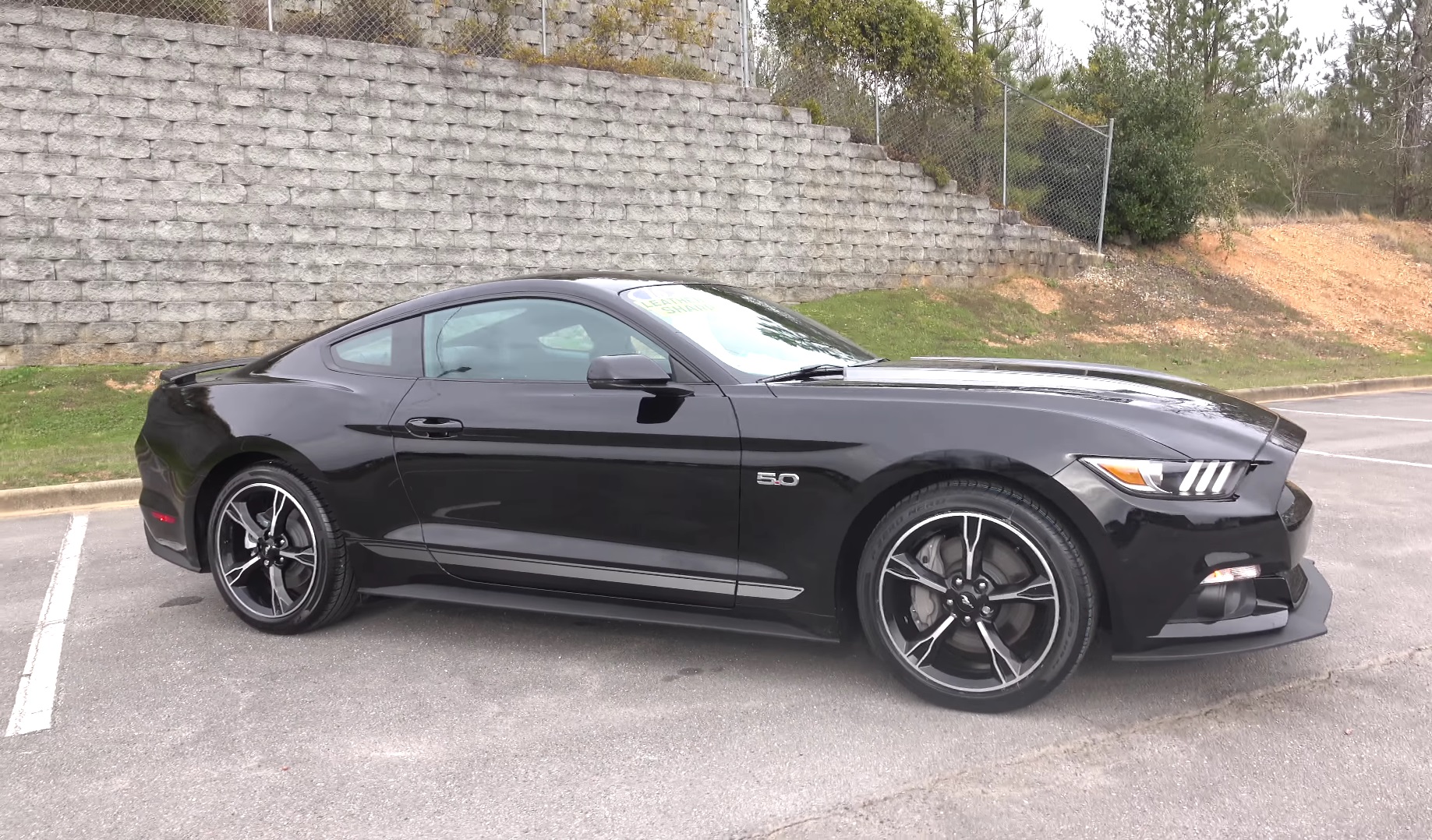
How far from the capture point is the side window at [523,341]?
400cm

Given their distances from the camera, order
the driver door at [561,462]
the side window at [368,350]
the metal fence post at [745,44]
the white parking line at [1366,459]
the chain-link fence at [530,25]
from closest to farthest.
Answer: the driver door at [561,462] < the side window at [368,350] < the white parking line at [1366,459] < the chain-link fence at [530,25] < the metal fence post at [745,44]

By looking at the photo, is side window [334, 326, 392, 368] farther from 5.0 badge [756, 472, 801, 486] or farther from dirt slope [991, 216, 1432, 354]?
dirt slope [991, 216, 1432, 354]

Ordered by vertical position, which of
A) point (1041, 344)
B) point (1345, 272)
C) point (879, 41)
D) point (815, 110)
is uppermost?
point (879, 41)

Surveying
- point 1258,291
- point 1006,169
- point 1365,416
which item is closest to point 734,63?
point 1006,169

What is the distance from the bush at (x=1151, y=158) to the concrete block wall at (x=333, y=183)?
649cm

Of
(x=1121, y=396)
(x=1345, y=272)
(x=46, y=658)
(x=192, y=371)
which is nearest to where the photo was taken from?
(x=1121, y=396)

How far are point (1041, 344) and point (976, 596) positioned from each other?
14.0 metres

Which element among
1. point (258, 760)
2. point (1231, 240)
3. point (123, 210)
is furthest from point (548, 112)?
point (1231, 240)

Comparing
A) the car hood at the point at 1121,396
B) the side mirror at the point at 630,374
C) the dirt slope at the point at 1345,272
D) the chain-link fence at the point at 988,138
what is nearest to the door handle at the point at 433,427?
the side mirror at the point at 630,374

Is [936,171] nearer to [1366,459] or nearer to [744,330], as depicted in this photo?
[1366,459]

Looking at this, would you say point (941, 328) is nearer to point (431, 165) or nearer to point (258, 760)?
point (431, 165)

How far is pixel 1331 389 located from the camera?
13914 mm

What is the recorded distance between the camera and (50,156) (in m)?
11.7

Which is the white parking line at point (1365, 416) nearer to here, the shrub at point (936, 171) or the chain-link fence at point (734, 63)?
the shrub at point (936, 171)
